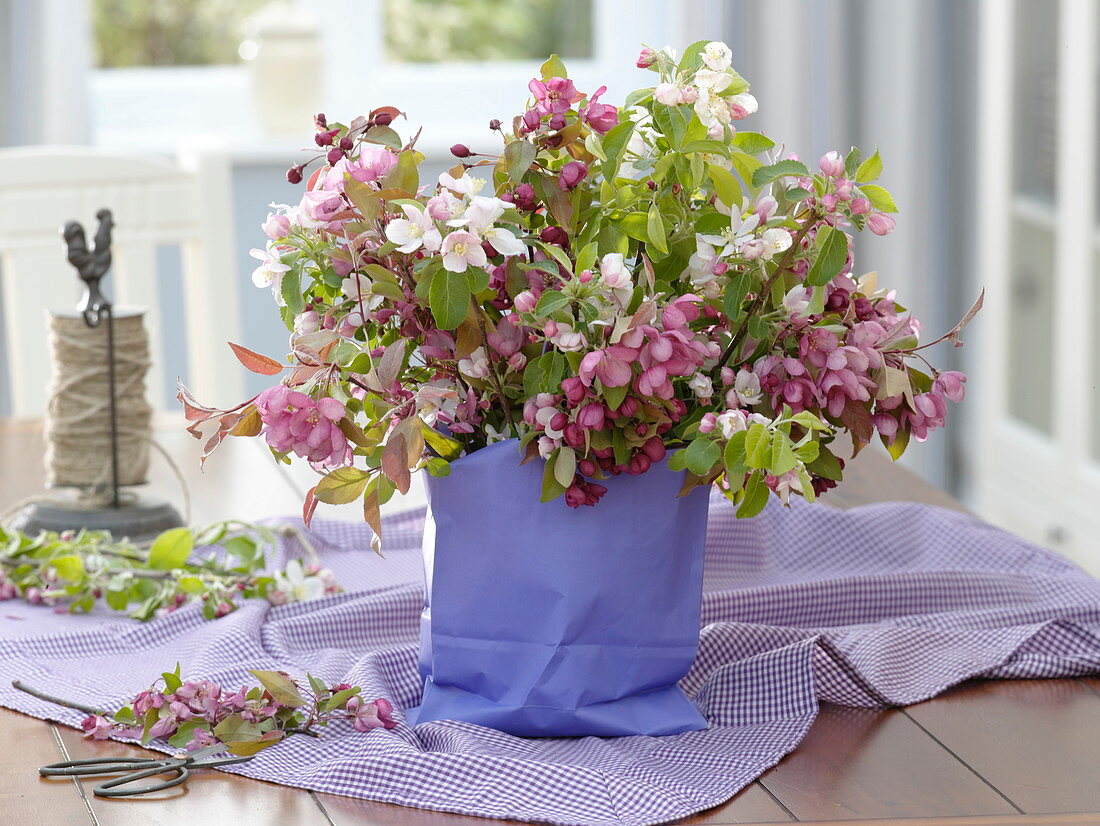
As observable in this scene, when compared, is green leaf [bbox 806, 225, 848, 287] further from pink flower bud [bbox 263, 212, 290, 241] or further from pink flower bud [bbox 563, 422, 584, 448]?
pink flower bud [bbox 263, 212, 290, 241]

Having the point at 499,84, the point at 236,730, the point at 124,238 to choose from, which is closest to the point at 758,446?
the point at 236,730

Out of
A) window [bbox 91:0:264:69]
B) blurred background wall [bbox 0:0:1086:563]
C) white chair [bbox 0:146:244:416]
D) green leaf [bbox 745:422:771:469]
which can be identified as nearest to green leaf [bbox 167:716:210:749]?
green leaf [bbox 745:422:771:469]

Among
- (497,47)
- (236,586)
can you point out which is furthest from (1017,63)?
(236,586)

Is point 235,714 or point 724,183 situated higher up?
point 724,183

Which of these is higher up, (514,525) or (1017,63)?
(1017,63)

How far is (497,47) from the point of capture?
367 centimetres

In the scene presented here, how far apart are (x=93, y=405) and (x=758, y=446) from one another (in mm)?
750

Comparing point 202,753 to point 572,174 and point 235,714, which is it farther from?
point 572,174

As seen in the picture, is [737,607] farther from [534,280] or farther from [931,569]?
[534,280]

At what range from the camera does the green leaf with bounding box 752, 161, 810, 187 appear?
2.35 feet

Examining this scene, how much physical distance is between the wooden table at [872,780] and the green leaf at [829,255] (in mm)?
267

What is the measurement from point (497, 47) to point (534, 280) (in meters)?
3.08

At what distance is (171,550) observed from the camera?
3.71ft

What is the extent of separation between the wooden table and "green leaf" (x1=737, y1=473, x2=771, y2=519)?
6.1 inches
